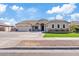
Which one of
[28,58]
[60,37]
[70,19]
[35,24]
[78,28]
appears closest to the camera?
[28,58]

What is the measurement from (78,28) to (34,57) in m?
4.89

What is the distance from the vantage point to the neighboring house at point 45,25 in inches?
472

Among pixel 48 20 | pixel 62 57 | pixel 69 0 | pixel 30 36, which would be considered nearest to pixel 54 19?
pixel 48 20

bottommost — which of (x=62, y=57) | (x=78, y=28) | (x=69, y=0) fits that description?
(x=62, y=57)

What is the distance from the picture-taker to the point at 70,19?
11055 mm

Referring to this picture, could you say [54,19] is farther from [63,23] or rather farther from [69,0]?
[69,0]

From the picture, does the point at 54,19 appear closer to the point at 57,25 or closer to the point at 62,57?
the point at 57,25

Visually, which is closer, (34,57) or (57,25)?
(34,57)

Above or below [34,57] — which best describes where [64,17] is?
above

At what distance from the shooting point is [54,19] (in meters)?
11.6

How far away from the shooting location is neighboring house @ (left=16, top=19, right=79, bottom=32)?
1198 cm

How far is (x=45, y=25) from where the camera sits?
12.7 m

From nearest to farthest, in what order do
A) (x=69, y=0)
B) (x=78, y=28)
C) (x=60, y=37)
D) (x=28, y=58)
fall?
(x=28, y=58) → (x=69, y=0) → (x=78, y=28) → (x=60, y=37)

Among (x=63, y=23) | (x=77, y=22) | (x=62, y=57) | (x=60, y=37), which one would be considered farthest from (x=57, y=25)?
(x=62, y=57)
